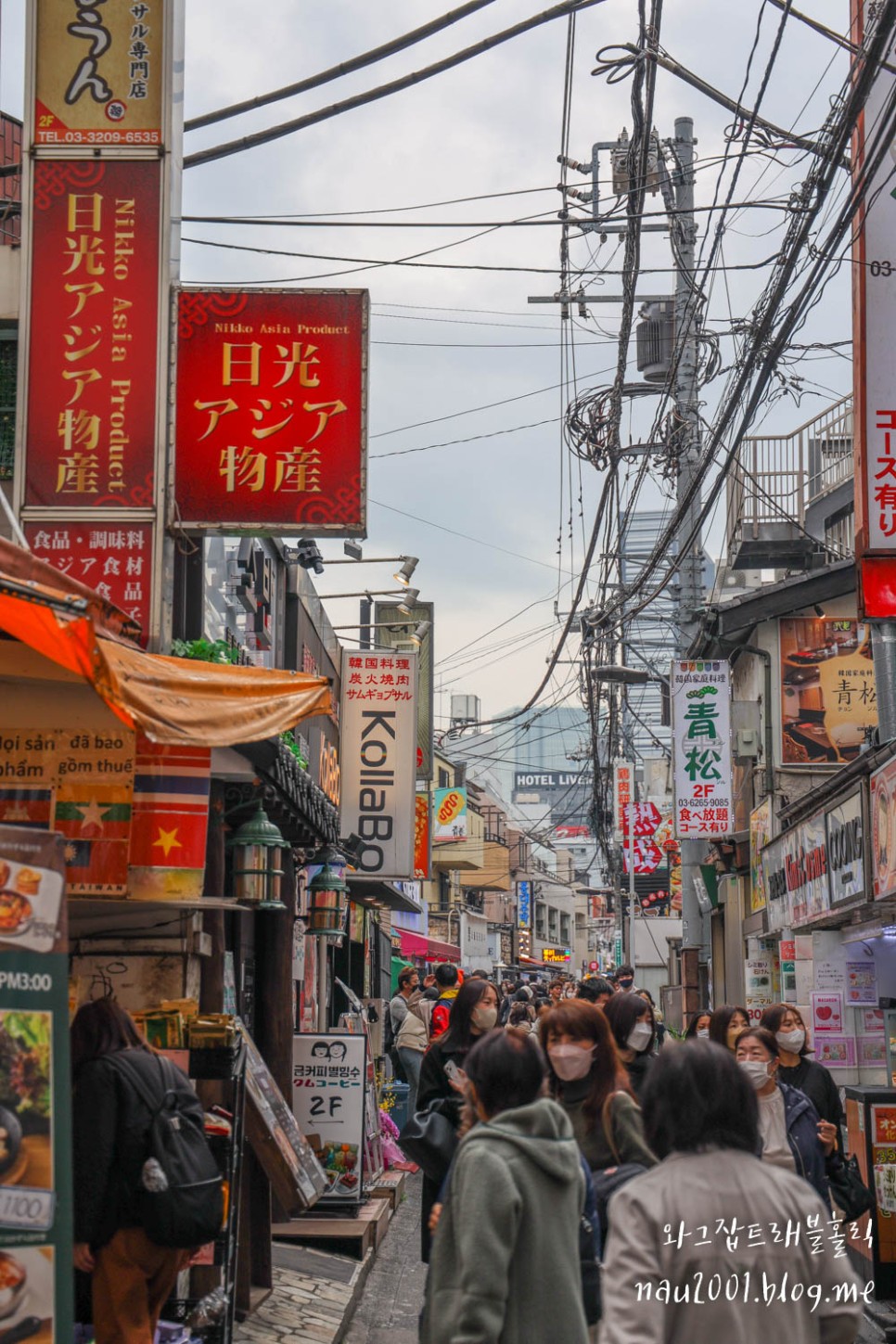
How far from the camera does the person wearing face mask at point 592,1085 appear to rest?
19.1 feet

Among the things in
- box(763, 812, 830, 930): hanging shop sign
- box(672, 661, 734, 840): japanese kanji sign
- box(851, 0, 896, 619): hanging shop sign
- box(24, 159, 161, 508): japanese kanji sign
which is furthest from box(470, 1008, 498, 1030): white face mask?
box(672, 661, 734, 840): japanese kanji sign

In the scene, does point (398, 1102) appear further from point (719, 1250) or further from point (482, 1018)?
point (719, 1250)

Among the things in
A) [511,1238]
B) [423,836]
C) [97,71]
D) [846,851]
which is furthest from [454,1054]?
[423,836]

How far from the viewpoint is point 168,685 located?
6.39m

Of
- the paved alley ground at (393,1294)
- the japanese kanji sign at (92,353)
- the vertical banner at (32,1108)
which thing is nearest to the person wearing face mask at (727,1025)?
the paved alley ground at (393,1294)

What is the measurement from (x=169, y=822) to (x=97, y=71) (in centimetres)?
505

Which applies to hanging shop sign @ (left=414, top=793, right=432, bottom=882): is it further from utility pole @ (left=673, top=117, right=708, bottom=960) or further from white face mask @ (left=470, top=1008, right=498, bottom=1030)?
white face mask @ (left=470, top=1008, right=498, bottom=1030)

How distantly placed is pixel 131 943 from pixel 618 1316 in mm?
5816

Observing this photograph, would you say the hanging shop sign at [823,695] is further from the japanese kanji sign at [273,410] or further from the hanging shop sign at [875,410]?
the japanese kanji sign at [273,410]

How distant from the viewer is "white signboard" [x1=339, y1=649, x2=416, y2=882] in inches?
727

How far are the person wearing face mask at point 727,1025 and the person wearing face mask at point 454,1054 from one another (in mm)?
1459

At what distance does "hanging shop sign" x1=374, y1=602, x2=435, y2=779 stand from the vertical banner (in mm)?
18774

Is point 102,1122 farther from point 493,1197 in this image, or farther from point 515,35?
point 515,35

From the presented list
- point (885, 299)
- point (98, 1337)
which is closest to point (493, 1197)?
point (98, 1337)
